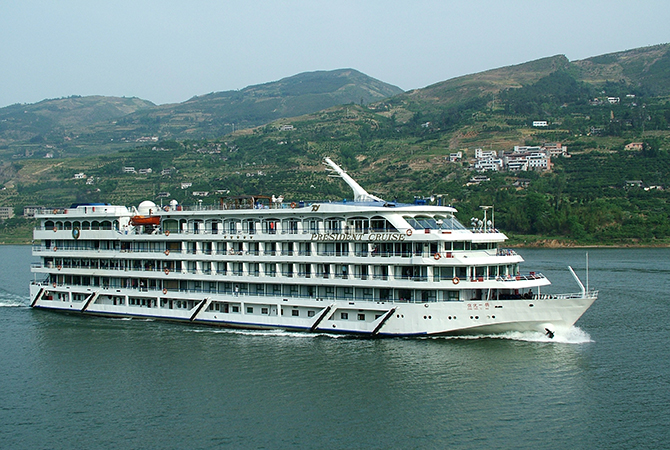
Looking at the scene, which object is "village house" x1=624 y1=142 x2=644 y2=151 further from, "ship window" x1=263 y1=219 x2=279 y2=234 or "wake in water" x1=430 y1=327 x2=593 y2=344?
"ship window" x1=263 y1=219 x2=279 y2=234

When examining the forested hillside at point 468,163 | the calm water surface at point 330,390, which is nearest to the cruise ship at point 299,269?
the calm water surface at point 330,390

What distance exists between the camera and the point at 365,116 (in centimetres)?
17675

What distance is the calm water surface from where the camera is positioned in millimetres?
17628

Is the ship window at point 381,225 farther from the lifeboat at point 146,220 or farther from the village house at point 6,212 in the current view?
the village house at point 6,212

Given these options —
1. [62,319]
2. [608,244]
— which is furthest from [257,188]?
[62,319]

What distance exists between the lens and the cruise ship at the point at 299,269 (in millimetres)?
24641

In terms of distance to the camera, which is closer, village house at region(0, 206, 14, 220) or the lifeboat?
the lifeboat

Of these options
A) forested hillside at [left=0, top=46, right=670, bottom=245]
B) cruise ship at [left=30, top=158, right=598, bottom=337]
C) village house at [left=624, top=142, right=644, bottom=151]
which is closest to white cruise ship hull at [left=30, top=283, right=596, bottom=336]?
cruise ship at [left=30, top=158, right=598, bottom=337]

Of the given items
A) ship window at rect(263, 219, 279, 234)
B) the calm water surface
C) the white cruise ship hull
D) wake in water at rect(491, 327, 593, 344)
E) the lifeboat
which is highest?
the lifeboat

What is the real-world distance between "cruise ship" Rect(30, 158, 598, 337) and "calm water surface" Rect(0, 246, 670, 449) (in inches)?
42.5

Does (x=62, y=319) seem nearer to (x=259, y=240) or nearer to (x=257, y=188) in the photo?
(x=259, y=240)

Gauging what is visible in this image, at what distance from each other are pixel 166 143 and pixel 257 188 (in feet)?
223

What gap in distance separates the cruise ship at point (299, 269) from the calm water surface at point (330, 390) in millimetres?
1078

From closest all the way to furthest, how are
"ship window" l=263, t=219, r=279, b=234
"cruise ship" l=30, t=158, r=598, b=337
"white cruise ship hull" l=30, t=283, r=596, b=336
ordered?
"white cruise ship hull" l=30, t=283, r=596, b=336 < "cruise ship" l=30, t=158, r=598, b=337 < "ship window" l=263, t=219, r=279, b=234
